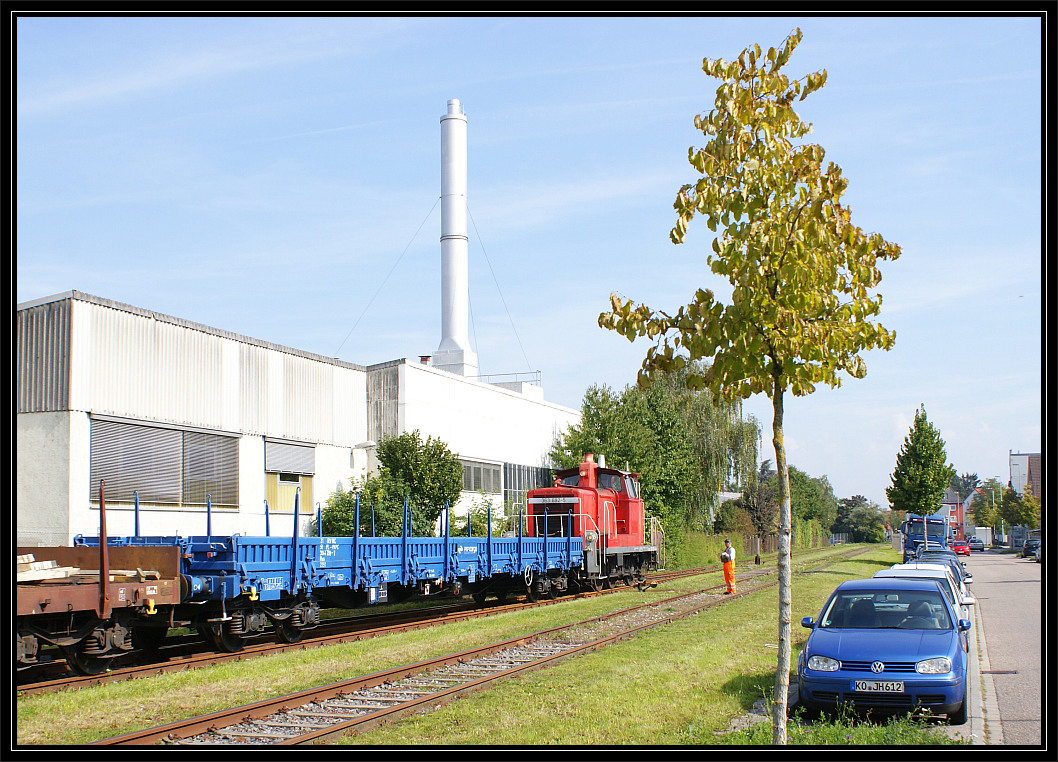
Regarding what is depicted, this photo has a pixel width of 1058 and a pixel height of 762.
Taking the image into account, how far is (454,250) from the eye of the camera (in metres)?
49.5

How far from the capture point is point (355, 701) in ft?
33.7

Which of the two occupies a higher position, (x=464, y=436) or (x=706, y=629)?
(x=464, y=436)

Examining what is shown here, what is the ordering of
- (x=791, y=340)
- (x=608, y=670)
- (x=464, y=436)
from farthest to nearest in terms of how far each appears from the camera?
(x=464, y=436) → (x=608, y=670) → (x=791, y=340)

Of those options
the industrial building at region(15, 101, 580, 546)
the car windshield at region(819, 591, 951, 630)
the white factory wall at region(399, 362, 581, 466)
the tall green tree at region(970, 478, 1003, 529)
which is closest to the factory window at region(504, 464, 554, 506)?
the white factory wall at region(399, 362, 581, 466)

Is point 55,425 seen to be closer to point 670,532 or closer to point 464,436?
point 464,436

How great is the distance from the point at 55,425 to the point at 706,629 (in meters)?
16.0

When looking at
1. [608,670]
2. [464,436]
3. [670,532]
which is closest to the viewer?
[608,670]

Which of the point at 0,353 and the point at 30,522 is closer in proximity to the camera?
the point at 0,353

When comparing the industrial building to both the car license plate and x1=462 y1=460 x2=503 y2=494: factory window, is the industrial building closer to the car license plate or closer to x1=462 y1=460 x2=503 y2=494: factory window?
x1=462 y1=460 x2=503 y2=494: factory window

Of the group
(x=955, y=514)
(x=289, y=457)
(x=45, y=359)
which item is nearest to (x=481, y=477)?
(x=289, y=457)

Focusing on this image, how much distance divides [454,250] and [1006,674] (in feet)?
132

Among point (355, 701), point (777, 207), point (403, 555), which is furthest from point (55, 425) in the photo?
point (777, 207)

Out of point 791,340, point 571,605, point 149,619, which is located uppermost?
point 791,340

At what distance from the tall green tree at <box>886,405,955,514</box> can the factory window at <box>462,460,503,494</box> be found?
74.9 feet
